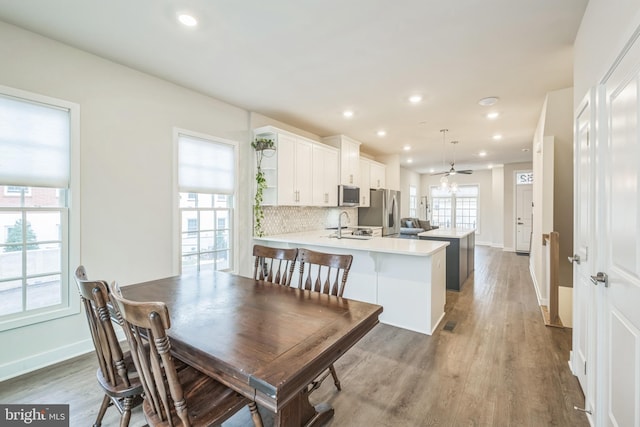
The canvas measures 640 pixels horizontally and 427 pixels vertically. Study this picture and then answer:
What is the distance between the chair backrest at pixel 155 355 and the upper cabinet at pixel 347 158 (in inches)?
177

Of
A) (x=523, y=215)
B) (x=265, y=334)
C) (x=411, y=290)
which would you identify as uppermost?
(x=523, y=215)

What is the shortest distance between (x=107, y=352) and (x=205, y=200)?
2457mm

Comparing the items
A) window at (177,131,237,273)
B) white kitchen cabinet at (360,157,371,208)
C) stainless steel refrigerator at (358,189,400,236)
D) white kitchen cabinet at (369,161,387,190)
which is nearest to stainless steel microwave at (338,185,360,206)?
white kitchen cabinet at (360,157,371,208)

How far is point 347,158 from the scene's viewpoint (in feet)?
18.0

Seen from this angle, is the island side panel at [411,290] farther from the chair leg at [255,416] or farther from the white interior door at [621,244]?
the chair leg at [255,416]

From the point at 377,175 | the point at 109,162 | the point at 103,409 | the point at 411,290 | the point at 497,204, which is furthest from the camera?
the point at 497,204

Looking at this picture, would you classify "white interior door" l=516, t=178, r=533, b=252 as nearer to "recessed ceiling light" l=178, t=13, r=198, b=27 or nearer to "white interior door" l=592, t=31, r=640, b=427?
"white interior door" l=592, t=31, r=640, b=427

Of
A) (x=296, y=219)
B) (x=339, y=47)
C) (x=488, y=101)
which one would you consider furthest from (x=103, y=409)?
(x=488, y=101)

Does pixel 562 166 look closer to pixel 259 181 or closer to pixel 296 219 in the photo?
pixel 296 219

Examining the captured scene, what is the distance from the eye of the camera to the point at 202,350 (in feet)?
3.84

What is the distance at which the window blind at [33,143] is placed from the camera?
217cm

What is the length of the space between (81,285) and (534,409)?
2.75 m

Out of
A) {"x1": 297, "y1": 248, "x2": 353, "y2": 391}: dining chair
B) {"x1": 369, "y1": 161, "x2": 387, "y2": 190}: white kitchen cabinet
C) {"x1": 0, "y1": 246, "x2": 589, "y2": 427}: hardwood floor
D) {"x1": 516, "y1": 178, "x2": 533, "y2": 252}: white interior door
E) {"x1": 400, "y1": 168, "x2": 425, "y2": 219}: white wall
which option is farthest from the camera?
{"x1": 400, "y1": 168, "x2": 425, "y2": 219}: white wall

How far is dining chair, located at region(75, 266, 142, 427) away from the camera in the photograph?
1.25 meters
